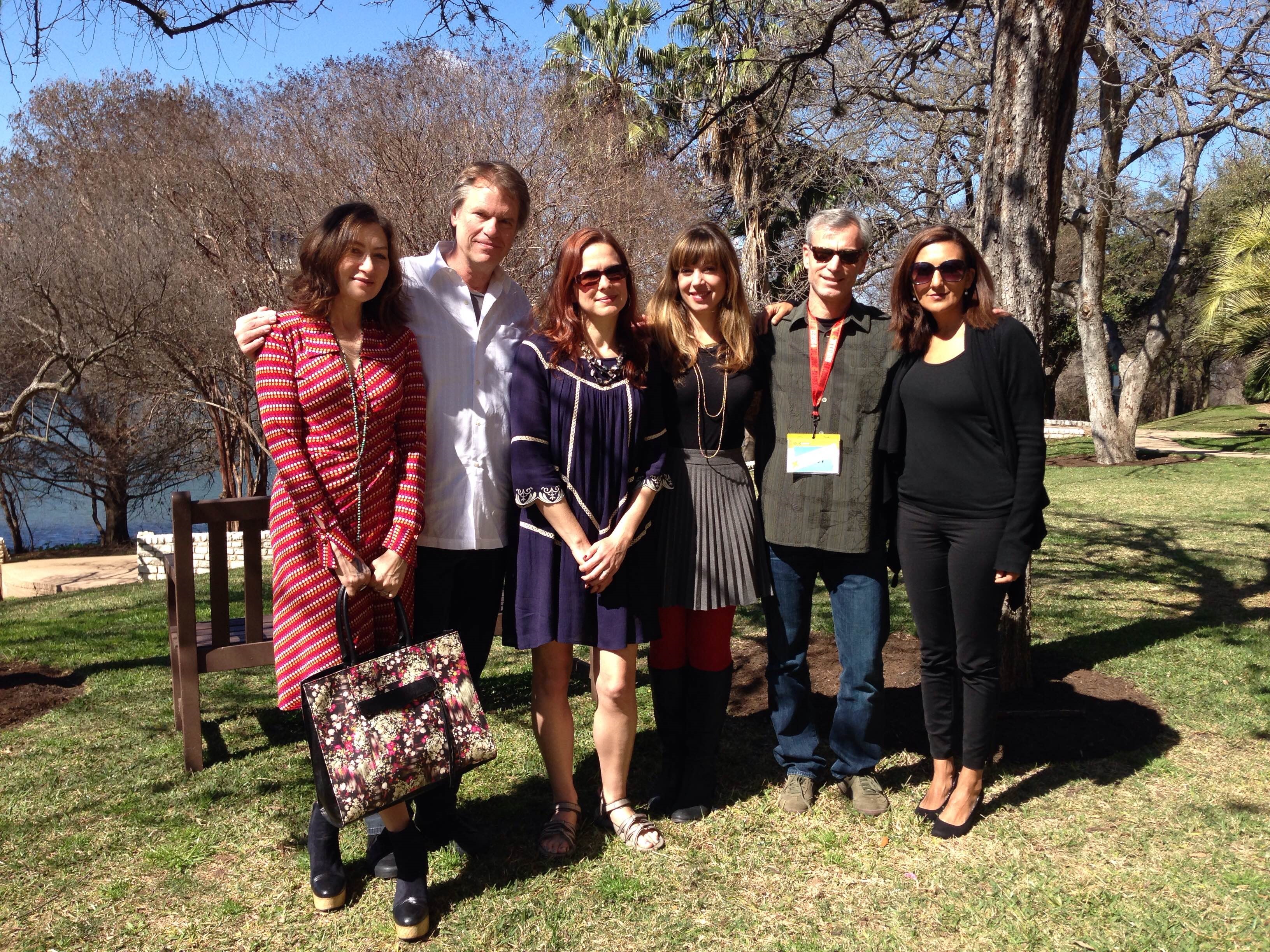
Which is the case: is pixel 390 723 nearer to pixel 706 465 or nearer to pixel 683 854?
pixel 683 854

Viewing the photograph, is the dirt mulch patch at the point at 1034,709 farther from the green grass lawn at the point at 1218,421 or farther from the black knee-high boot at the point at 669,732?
the green grass lawn at the point at 1218,421

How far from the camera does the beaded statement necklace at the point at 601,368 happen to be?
311 centimetres

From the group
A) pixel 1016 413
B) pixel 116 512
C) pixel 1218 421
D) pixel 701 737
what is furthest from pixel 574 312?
pixel 1218 421

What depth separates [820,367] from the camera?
3363mm

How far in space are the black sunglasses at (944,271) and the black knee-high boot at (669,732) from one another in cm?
162

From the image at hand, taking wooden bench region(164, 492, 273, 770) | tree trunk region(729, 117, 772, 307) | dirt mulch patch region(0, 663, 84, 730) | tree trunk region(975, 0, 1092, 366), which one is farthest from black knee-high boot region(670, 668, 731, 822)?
tree trunk region(729, 117, 772, 307)

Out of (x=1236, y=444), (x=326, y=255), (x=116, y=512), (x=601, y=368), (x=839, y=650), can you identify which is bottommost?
(x=116, y=512)

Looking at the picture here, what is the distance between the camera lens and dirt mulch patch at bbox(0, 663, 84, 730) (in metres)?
4.69

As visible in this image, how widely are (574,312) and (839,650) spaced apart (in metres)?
1.55

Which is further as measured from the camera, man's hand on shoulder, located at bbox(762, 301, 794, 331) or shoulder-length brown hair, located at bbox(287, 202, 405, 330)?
man's hand on shoulder, located at bbox(762, 301, 794, 331)

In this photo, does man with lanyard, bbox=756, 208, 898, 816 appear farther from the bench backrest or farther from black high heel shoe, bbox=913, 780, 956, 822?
A: the bench backrest

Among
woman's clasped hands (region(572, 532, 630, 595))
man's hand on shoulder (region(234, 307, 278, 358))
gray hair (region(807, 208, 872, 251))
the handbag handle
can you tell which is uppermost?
gray hair (region(807, 208, 872, 251))

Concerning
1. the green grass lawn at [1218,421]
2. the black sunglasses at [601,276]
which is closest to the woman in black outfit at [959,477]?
the black sunglasses at [601,276]

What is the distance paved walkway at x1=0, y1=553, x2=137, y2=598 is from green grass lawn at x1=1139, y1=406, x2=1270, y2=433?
80.3 feet
